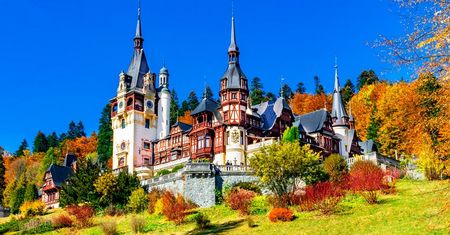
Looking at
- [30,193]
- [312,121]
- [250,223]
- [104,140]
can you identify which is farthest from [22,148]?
[250,223]

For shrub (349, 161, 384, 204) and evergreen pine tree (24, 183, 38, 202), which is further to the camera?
evergreen pine tree (24, 183, 38, 202)

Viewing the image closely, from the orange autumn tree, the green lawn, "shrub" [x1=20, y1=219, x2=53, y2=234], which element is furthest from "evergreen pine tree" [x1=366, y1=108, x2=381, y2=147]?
"shrub" [x1=20, y1=219, x2=53, y2=234]

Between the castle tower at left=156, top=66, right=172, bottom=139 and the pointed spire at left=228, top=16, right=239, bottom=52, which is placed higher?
the pointed spire at left=228, top=16, right=239, bottom=52

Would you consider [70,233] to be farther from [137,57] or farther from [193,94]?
[193,94]

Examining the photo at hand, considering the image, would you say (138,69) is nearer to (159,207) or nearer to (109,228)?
(159,207)

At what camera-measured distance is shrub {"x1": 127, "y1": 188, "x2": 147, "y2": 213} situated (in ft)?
153

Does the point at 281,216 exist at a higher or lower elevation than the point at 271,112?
lower

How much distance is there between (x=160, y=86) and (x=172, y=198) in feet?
101

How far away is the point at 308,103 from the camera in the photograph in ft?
300

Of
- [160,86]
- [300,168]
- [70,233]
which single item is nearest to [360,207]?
[300,168]

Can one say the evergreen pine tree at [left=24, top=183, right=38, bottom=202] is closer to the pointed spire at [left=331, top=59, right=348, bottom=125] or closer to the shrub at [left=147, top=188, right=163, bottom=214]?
the shrub at [left=147, top=188, right=163, bottom=214]

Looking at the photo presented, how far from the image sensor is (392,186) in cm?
3991

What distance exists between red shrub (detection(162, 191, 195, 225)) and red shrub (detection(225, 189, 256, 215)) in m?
3.24

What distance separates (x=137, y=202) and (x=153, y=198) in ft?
4.48
